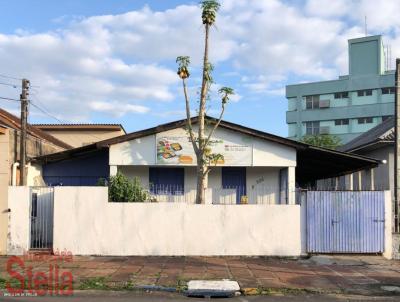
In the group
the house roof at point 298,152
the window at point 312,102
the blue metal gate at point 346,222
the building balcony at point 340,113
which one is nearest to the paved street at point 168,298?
the blue metal gate at point 346,222

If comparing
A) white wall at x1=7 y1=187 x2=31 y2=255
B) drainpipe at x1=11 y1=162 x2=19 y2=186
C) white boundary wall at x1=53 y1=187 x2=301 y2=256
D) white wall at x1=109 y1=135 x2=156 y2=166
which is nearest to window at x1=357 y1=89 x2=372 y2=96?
white wall at x1=109 y1=135 x2=156 y2=166

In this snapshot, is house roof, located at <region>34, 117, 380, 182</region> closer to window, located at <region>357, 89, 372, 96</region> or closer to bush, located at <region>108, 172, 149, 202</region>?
bush, located at <region>108, 172, 149, 202</region>

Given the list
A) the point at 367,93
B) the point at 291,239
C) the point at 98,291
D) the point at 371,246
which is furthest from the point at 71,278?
the point at 367,93

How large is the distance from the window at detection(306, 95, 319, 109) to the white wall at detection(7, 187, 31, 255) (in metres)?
57.5

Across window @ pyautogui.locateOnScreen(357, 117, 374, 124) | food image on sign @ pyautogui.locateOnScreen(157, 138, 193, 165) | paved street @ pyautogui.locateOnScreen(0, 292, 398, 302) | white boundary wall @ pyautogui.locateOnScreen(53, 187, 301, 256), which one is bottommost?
paved street @ pyautogui.locateOnScreen(0, 292, 398, 302)

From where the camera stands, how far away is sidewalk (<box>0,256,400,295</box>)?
11.2 m

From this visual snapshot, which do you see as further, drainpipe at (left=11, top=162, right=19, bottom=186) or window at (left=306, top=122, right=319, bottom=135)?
window at (left=306, top=122, right=319, bottom=135)

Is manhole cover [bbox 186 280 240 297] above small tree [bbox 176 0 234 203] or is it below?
below

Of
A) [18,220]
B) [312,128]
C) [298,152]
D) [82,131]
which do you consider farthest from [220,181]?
[312,128]

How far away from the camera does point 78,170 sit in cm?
2292

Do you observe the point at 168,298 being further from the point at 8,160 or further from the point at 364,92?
the point at 364,92

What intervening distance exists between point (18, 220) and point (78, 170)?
24.0 ft

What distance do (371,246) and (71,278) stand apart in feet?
30.0

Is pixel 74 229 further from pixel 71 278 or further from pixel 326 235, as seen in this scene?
pixel 326 235
